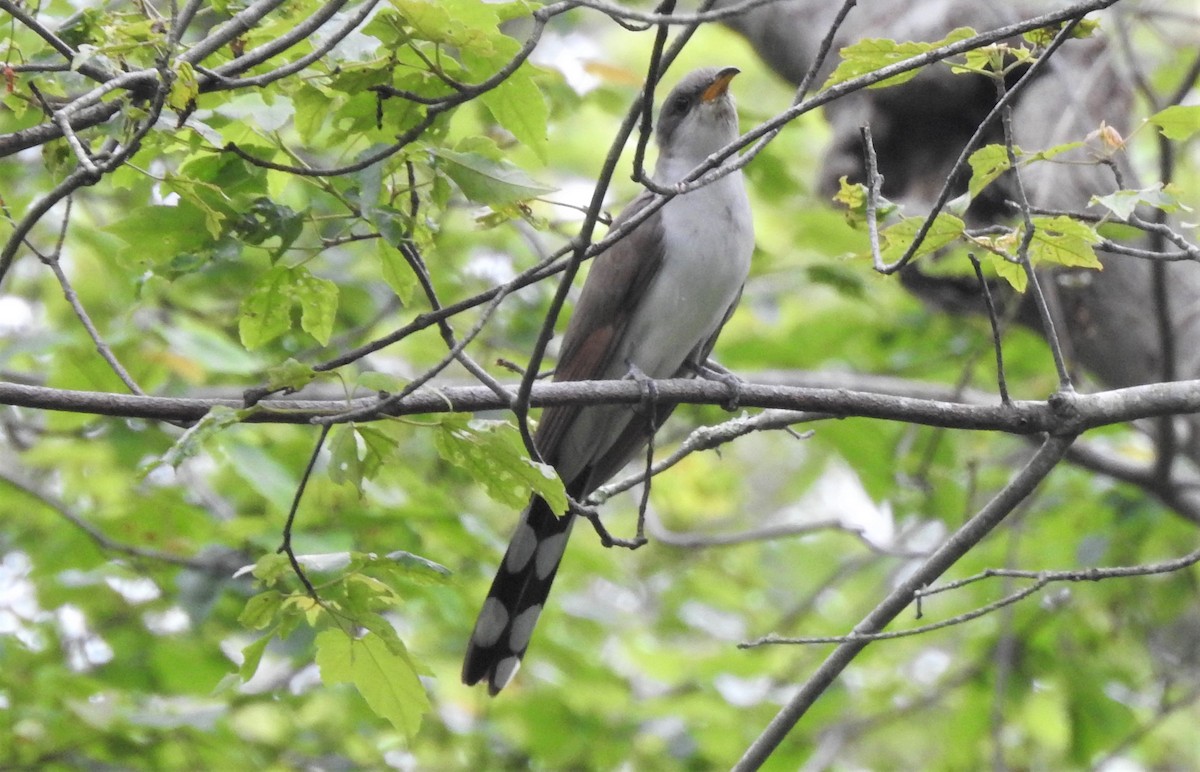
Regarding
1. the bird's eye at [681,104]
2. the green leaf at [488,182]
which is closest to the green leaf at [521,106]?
the green leaf at [488,182]

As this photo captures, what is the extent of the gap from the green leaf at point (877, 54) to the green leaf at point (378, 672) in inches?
53.8

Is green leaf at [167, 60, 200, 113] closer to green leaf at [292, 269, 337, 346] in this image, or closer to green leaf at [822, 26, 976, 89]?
green leaf at [292, 269, 337, 346]

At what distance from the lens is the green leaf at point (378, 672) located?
244cm

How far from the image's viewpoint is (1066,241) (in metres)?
2.41

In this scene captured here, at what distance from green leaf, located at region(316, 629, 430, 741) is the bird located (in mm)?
1297

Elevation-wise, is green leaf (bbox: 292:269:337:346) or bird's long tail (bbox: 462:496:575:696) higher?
green leaf (bbox: 292:269:337:346)

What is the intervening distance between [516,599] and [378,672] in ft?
4.53

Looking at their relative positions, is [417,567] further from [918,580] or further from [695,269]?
[695,269]

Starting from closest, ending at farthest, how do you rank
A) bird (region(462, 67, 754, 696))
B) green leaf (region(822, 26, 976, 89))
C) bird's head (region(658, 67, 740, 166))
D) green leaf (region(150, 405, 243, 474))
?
green leaf (region(150, 405, 243, 474)) → green leaf (region(822, 26, 976, 89)) → bird (region(462, 67, 754, 696)) → bird's head (region(658, 67, 740, 166))

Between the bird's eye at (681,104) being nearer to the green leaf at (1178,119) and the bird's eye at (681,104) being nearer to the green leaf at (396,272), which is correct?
the green leaf at (396,272)

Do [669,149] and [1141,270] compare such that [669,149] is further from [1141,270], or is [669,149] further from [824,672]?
[824,672]

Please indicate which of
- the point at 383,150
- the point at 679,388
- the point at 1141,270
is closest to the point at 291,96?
the point at 383,150

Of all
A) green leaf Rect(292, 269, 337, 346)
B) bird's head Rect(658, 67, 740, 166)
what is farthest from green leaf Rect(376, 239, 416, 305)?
bird's head Rect(658, 67, 740, 166)

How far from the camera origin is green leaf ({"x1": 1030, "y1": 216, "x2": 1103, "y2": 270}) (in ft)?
7.77
